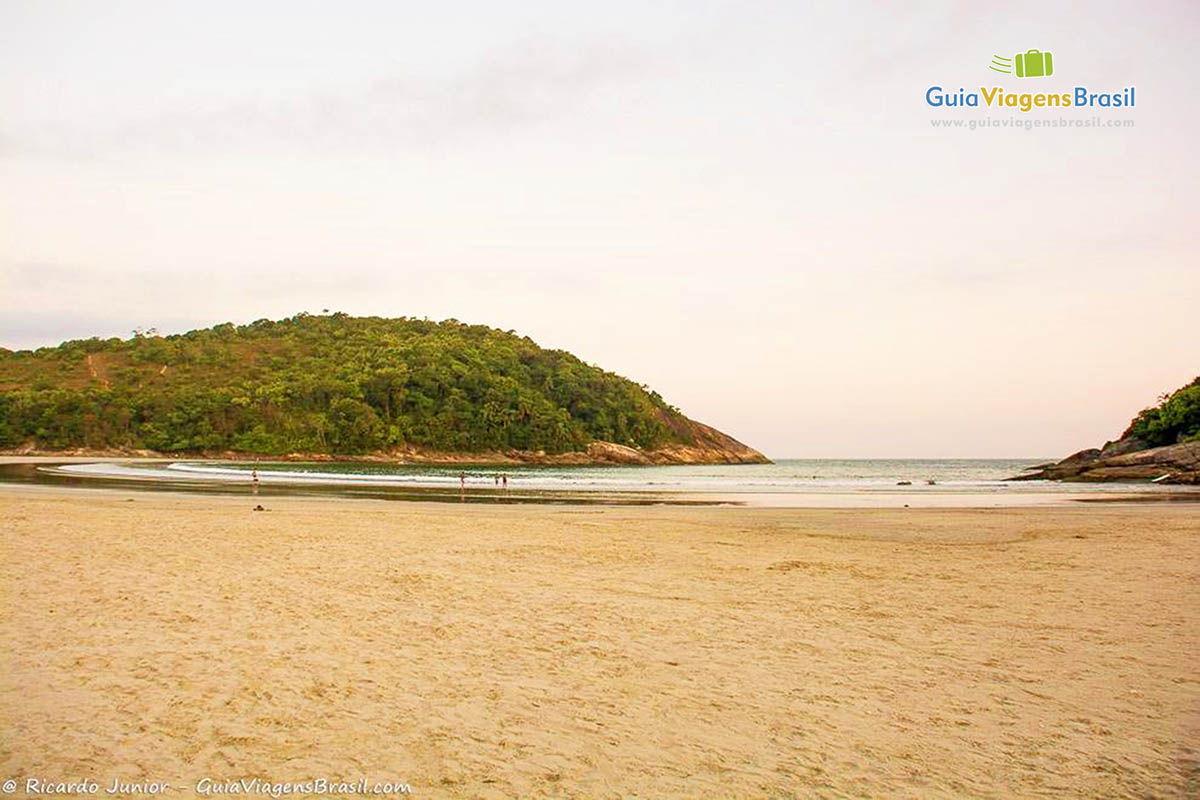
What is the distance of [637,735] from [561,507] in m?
23.1

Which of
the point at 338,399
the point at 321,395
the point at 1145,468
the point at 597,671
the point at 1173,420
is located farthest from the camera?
the point at 321,395

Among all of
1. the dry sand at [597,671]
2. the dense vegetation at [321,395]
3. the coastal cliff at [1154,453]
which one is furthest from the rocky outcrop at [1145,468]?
the dense vegetation at [321,395]

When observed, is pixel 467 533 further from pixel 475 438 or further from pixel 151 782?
pixel 475 438

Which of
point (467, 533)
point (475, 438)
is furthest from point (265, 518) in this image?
point (475, 438)

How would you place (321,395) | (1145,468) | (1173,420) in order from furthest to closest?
(321,395) → (1173,420) → (1145,468)

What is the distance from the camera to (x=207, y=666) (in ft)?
21.2

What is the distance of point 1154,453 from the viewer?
2114 inches

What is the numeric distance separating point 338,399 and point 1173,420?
95.8m

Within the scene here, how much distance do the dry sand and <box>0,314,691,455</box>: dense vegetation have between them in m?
98.3

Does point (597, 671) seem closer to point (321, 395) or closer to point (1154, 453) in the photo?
point (1154, 453)

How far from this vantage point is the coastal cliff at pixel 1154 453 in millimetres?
50719

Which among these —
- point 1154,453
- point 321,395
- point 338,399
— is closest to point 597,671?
point 1154,453

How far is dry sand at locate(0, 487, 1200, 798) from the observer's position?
189 inches

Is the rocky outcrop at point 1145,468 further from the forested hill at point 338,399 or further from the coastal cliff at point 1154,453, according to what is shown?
the forested hill at point 338,399
